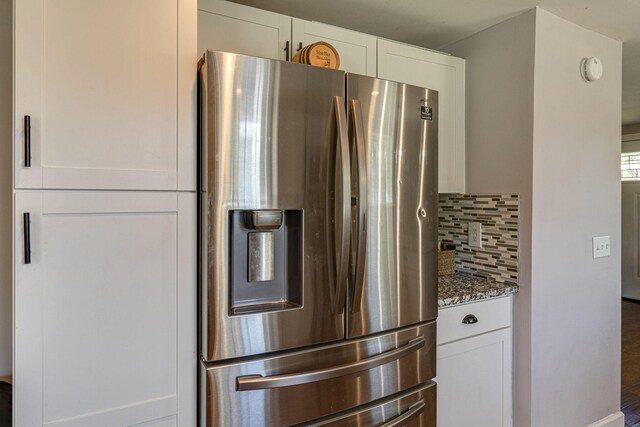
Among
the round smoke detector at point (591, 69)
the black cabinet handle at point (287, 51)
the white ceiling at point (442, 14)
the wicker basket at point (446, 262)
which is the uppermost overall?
the white ceiling at point (442, 14)

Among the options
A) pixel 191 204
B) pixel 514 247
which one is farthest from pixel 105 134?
pixel 514 247

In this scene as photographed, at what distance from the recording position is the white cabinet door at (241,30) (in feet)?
5.24

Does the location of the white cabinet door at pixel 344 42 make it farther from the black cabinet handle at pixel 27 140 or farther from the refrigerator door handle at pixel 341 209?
the black cabinet handle at pixel 27 140

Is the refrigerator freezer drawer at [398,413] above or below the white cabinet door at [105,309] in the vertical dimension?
below

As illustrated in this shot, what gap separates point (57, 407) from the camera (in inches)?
43.8

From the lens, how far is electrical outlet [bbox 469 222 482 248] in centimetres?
223

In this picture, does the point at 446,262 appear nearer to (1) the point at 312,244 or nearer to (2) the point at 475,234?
(2) the point at 475,234

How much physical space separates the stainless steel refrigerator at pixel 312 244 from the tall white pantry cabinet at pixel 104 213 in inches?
3.2

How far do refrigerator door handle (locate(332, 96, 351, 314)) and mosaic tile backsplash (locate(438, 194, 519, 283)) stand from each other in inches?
42.4

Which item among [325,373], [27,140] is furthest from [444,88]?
[27,140]

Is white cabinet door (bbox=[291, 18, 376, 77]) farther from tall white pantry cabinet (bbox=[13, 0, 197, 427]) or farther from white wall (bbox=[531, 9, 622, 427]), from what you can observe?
white wall (bbox=[531, 9, 622, 427])

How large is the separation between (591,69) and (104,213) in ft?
7.52

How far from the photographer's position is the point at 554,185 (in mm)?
2020

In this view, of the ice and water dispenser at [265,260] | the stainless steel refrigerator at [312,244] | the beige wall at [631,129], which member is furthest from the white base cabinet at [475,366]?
the beige wall at [631,129]
